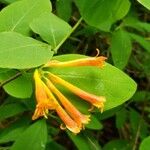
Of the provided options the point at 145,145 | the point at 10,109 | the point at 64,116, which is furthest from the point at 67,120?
the point at 10,109

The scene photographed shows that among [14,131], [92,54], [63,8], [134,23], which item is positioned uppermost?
[63,8]

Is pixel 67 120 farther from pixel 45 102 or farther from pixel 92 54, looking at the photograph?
pixel 92 54

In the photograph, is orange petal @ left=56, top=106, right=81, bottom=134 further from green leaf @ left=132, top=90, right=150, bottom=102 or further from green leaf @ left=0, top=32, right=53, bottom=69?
green leaf @ left=132, top=90, right=150, bottom=102

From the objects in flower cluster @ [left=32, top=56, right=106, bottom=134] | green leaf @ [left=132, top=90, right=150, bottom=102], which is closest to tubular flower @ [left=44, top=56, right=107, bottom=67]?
flower cluster @ [left=32, top=56, right=106, bottom=134]

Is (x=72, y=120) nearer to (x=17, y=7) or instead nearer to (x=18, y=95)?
(x=18, y=95)

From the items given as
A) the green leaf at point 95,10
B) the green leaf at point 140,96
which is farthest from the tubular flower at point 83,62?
the green leaf at point 140,96

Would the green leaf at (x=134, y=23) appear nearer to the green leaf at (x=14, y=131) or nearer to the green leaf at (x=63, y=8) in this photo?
the green leaf at (x=63, y=8)
